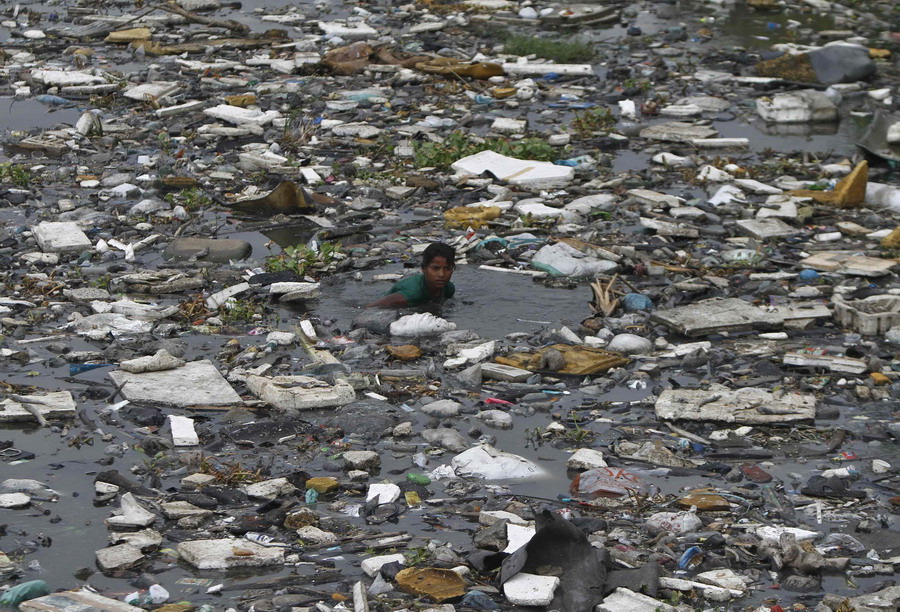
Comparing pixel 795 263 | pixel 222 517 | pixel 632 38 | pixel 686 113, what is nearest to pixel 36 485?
pixel 222 517

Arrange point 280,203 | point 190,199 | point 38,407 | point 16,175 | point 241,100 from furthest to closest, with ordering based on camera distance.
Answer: point 241,100, point 16,175, point 190,199, point 280,203, point 38,407

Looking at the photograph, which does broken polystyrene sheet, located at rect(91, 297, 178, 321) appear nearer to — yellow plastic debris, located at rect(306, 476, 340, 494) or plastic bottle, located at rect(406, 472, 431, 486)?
yellow plastic debris, located at rect(306, 476, 340, 494)

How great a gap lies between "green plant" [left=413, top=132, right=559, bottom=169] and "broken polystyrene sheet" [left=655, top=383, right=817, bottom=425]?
4.85 meters

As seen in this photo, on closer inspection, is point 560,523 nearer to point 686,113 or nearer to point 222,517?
point 222,517

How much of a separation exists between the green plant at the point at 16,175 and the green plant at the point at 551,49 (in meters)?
6.74

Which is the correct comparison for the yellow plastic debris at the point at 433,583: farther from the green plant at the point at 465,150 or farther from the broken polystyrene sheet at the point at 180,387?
the green plant at the point at 465,150

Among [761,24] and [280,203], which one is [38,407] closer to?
[280,203]

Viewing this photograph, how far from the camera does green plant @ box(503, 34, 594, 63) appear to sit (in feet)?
48.2

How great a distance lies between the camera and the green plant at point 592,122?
12.0 metres

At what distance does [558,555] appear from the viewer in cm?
464

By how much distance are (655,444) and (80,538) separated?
283 centimetres

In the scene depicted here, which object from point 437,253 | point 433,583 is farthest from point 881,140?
point 433,583

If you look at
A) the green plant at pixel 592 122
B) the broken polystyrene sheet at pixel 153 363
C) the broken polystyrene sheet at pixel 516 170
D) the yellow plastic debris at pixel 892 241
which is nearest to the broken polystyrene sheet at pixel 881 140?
the yellow plastic debris at pixel 892 241

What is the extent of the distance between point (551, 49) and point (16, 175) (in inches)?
281
